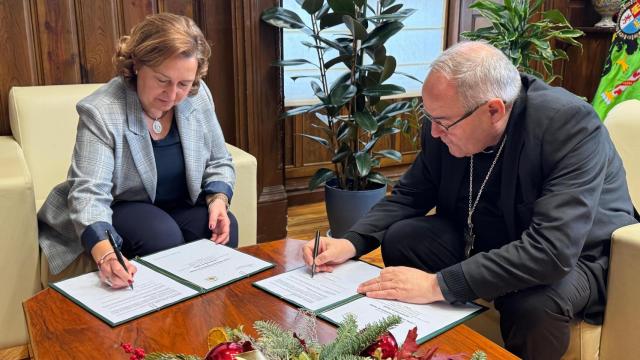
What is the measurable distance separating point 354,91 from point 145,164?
1154 mm

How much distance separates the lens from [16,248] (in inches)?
70.5

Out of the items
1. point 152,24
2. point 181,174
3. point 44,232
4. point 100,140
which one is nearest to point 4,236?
point 44,232

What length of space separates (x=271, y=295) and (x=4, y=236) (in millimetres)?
923

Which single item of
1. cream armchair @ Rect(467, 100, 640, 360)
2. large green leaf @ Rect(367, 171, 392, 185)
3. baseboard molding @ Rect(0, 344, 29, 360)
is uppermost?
cream armchair @ Rect(467, 100, 640, 360)

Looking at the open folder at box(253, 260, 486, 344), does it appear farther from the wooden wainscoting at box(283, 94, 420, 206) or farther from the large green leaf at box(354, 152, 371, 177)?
the wooden wainscoting at box(283, 94, 420, 206)

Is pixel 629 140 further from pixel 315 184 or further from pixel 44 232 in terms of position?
pixel 44 232

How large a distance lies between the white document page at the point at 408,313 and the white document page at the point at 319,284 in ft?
0.16

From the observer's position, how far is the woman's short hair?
168 centimetres

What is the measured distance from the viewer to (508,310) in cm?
136

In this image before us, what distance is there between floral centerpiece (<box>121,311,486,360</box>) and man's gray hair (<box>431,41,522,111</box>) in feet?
2.37

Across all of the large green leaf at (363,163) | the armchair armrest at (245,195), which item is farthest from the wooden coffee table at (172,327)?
the large green leaf at (363,163)

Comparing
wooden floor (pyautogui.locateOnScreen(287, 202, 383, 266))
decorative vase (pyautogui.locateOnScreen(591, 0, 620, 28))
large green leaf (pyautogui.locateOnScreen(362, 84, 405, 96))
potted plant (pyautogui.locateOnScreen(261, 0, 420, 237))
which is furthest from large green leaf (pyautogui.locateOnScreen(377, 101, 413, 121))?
decorative vase (pyautogui.locateOnScreen(591, 0, 620, 28))

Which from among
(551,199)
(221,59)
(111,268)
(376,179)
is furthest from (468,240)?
(221,59)

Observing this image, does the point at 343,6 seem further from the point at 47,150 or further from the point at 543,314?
the point at 543,314
